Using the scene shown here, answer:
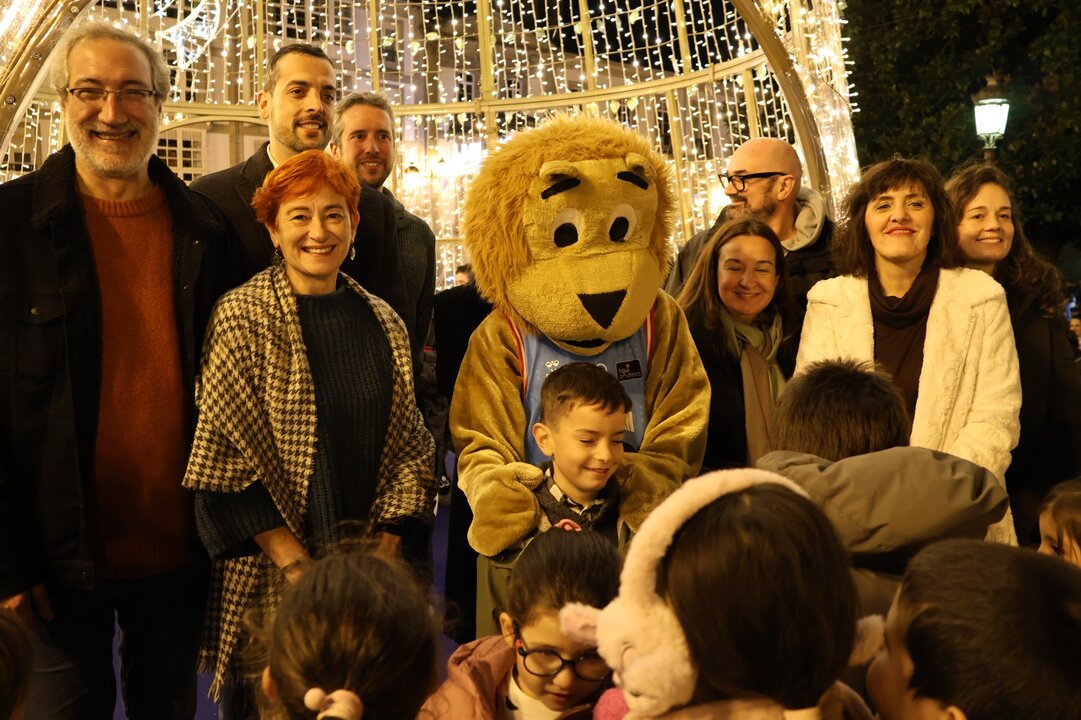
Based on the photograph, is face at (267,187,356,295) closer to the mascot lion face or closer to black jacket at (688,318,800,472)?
the mascot lion face

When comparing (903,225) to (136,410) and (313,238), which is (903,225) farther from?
(136,410)

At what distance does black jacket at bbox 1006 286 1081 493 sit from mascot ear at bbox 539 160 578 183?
1.57 m

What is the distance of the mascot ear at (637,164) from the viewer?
261 centimetres

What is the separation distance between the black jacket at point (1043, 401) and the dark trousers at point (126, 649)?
2416 millimetres

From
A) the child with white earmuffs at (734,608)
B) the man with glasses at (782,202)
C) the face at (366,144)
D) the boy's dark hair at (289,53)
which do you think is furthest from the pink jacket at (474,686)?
the face at (366,144)

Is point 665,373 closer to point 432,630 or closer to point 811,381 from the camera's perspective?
point 811,381

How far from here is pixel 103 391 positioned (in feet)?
7.04

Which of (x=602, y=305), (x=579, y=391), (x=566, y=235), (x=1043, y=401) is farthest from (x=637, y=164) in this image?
(x=1043, y=401)

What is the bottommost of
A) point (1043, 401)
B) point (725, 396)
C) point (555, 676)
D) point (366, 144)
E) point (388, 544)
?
point (555, 676)

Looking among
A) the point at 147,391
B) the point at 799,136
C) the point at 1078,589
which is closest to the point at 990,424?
the point at 1078,589

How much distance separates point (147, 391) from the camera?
2.19 meters

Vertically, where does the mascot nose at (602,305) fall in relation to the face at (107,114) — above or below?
below

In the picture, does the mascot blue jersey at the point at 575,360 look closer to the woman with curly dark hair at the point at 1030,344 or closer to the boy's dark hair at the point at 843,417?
the boy's dark hair at the point at 843,417

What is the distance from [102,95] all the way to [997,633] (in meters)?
1.99
